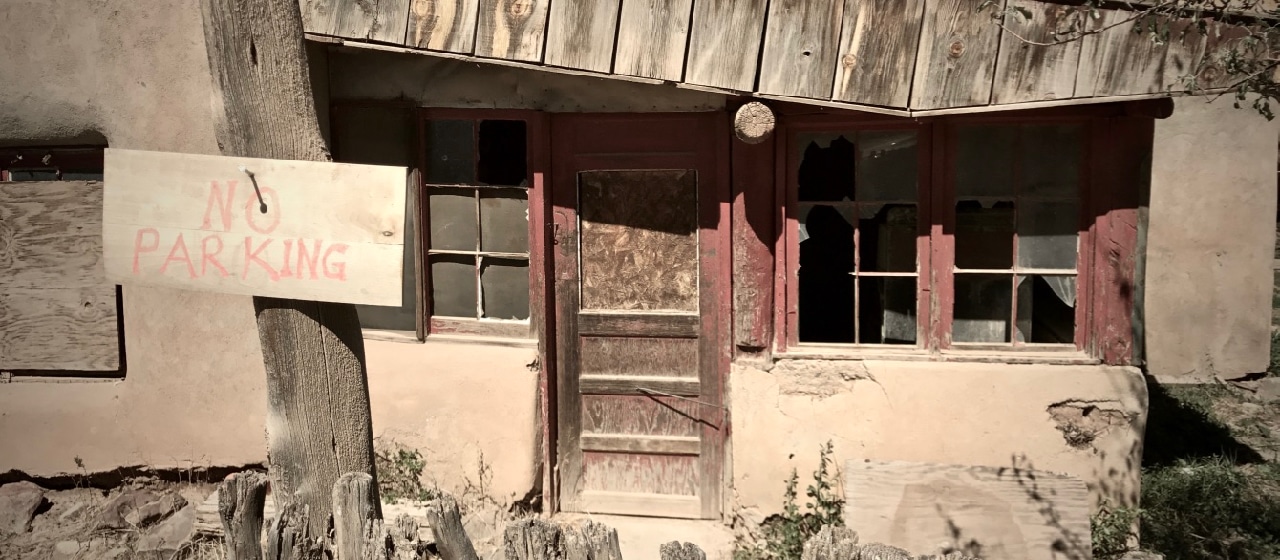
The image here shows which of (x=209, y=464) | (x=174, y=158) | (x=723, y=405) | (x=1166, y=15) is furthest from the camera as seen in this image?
(x=209, y=464)

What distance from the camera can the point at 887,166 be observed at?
4.59m

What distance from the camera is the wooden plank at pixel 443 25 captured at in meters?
4.25

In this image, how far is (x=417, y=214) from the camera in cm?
491

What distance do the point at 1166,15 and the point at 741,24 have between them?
174cm

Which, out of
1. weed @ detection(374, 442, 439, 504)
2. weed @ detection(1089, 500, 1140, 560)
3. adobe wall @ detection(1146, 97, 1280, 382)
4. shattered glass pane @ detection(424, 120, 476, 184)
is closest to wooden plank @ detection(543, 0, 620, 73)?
shattered glass pane @ detection(424, 120, 476, 184)

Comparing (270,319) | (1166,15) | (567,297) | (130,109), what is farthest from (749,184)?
(130,109)

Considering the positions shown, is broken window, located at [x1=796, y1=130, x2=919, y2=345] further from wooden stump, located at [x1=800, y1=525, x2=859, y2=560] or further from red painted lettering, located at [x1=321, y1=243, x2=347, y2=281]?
red painted lettering, located at [x1=321, y1=243, x2=347, y2=281]

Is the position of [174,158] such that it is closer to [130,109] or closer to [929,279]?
[130,109]

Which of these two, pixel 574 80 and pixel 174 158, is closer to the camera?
pixel 174 158

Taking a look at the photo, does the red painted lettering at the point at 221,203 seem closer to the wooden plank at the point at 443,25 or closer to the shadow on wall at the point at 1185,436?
the wooden plank at the point at 443,25

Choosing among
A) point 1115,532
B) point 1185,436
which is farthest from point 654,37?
point 1185,436

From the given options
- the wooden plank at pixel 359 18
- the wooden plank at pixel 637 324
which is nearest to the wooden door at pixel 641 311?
the wooden plank at pixel 637 324

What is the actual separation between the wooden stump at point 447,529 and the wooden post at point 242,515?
63 cm

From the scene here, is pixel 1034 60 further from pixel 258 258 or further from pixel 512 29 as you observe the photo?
pixel 258 258
